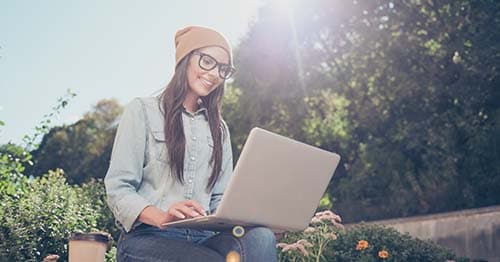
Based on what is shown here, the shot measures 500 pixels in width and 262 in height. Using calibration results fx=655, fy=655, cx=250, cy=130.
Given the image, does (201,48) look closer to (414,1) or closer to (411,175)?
(411,175)

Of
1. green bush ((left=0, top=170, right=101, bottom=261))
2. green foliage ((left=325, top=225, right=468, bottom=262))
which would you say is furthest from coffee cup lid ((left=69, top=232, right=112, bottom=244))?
green foliage ((left=325, top=225, right=468, bottom=262))

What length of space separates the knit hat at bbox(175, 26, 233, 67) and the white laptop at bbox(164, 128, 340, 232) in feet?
1.73

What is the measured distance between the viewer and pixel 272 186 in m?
2.06

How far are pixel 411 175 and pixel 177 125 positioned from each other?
853 centimetres

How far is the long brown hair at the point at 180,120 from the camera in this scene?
7.38ft

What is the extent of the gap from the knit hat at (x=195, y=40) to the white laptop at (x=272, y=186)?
0.53 m

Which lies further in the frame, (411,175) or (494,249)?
(411,175)

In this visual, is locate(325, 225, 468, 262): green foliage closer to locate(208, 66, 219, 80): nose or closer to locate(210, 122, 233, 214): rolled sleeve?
locate(210, 122, 233, 214): rolled sleeve

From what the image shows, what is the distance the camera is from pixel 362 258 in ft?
17.7

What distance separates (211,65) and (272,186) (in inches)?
22.6

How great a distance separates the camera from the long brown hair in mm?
2250

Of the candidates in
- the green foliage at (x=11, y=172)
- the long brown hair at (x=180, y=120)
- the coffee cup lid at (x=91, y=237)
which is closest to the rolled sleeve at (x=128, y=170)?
the long brown hair at (x=180, y=120)

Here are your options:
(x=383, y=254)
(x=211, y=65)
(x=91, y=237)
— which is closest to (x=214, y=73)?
(x=211, y=65)

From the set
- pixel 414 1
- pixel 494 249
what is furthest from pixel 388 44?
pixel 494 249
